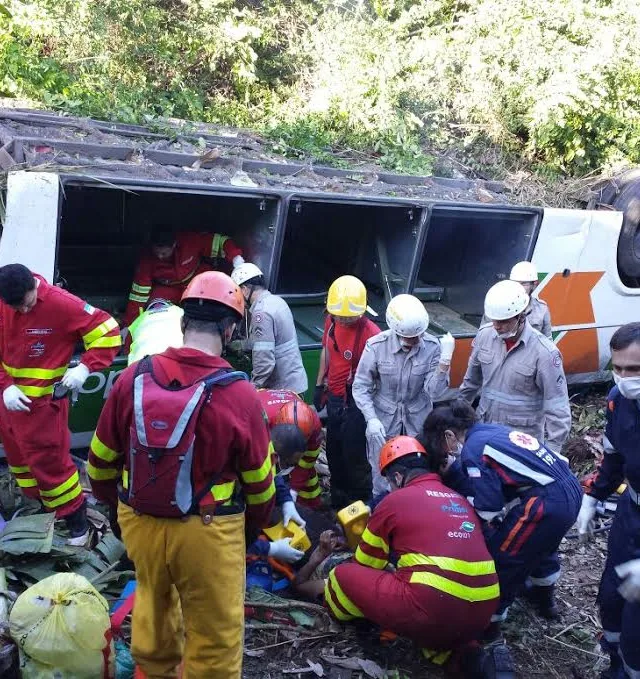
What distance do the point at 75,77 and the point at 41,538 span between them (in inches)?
261

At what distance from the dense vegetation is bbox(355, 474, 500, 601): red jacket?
13.3 ft

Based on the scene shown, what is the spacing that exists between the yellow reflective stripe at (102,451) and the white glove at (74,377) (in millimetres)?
1312

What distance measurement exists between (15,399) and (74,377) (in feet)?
1.01

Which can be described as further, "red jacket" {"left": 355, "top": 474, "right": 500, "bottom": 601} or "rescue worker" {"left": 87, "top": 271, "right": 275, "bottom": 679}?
"red jacket" {"left": 355, "top": 474, "right": 500, "bottom": 601}

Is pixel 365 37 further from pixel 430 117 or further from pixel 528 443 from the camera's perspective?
pixel 528 443

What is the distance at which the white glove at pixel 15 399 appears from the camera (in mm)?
3553

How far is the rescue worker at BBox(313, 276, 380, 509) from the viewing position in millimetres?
4516

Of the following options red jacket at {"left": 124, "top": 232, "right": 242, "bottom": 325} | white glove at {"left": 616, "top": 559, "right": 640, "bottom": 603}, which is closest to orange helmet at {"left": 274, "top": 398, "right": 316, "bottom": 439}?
white glove at {"left": 616, "top": 559, "right": 640, "bottom": 603}

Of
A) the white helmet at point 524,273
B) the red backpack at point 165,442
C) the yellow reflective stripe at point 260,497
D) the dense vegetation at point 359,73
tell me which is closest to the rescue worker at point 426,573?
the yellow reflective stripe at point 260,497

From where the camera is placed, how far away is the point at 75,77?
27.3 feet

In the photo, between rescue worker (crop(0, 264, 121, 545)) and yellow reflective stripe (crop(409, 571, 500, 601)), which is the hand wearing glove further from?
rescue worker (crop(0, 264, 121, 545))

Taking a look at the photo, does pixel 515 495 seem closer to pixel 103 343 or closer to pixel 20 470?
pixel 103 343

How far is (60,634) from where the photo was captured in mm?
2590

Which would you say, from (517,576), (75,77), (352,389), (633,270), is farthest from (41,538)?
(75,77)
